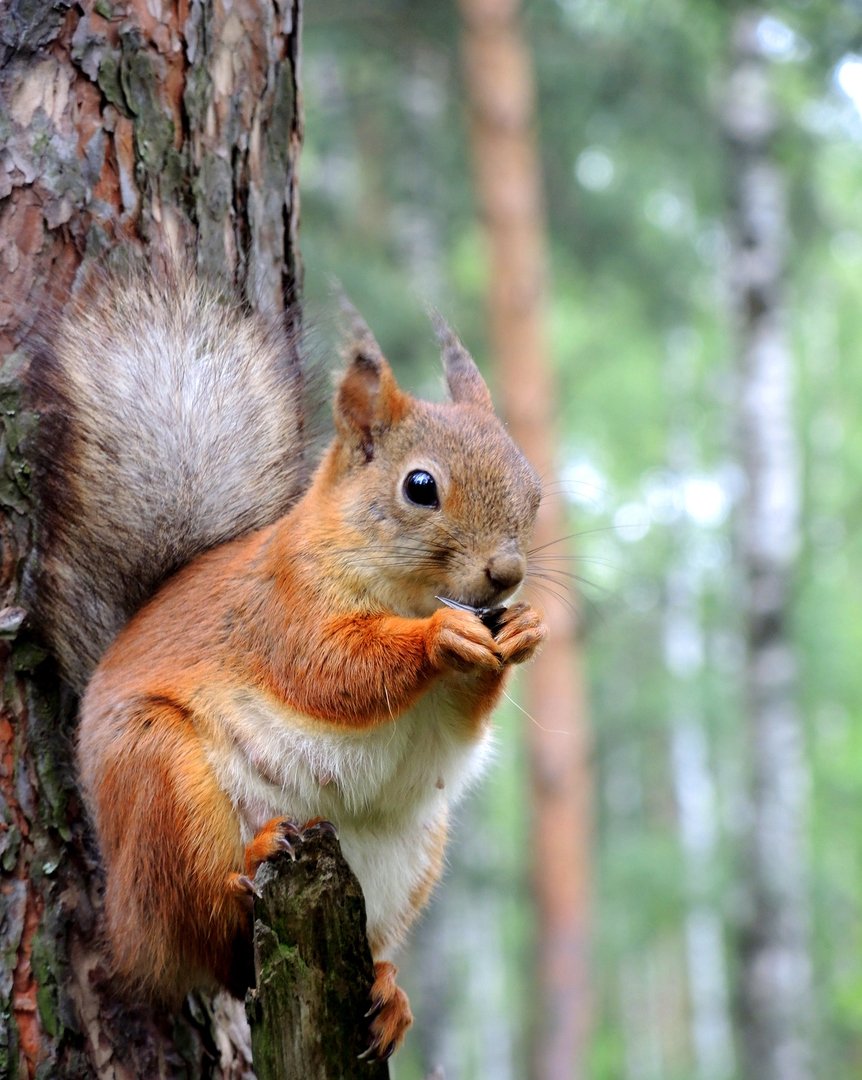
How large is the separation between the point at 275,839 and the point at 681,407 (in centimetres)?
1564

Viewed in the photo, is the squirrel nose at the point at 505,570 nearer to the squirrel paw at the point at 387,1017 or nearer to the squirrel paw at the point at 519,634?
the squirrel paw at the point at 519,634

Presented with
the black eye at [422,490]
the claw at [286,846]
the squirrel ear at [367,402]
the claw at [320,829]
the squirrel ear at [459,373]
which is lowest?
the claw at [286,846]

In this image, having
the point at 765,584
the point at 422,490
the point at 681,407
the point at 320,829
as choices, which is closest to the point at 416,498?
the point at 422,490

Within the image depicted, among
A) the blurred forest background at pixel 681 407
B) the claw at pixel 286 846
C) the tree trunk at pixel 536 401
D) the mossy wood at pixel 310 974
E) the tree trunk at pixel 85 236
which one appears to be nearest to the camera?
the mossy wood at pixel 310 974

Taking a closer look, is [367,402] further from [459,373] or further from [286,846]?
[286,846]

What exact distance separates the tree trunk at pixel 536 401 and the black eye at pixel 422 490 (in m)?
4.37

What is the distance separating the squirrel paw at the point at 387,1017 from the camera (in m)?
1.62

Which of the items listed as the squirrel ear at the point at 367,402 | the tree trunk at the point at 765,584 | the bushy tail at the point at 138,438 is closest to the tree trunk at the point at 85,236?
the bushy tail at the point at 138,438

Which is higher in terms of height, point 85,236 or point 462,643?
point 85,236

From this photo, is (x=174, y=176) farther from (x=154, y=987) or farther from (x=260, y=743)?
(x=154, y=987)

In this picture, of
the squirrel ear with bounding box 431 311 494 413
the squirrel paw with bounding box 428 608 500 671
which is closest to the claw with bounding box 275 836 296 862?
the squirrel paw with bounding box 428 608 500 671

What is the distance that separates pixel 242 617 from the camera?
1831 mm

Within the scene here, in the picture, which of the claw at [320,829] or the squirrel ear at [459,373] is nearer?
the claw at [320,829]

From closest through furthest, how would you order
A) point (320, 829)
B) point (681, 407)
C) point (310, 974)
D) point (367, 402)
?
point (310, 974) → point (320, 829) → point (367, 402) → point (681, 407)
